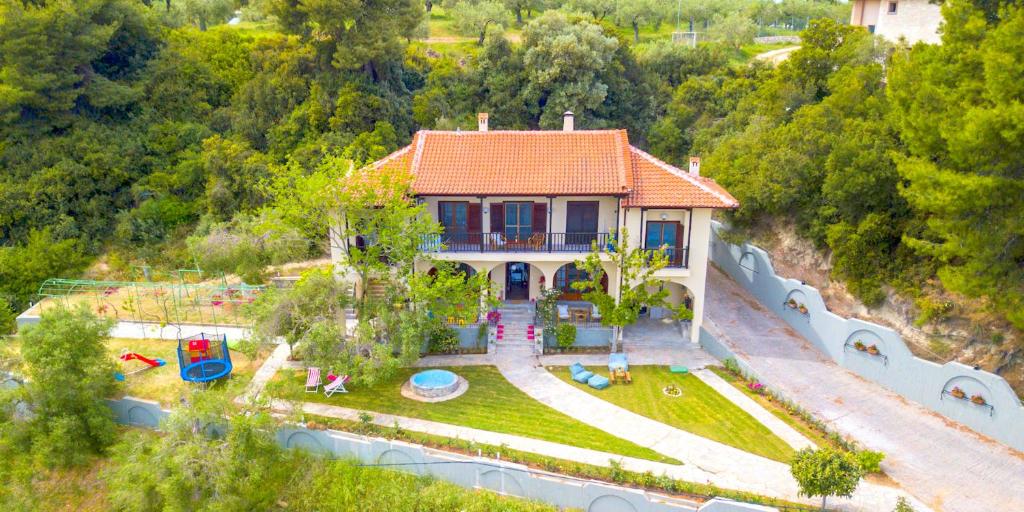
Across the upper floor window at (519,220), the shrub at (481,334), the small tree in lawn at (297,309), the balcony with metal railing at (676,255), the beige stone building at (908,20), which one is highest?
the beige stone building at (908,20)

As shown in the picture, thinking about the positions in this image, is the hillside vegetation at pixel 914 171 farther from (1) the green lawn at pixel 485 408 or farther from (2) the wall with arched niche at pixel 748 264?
(1) the green lawn at pixel 485 408

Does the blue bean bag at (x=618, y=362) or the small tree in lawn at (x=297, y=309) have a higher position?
the small tree in lawn at (x=297, y=309)

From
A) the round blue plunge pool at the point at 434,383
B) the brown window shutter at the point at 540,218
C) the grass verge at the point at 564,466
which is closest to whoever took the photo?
the grass verge at the point at 564,466

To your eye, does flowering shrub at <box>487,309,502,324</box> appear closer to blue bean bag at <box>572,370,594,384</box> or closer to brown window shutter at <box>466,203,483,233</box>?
brown window shutter at <box>466,203,483,233</box>

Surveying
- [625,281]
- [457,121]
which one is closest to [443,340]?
[625,281]

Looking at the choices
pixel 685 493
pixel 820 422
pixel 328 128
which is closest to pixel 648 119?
pixel 328 128

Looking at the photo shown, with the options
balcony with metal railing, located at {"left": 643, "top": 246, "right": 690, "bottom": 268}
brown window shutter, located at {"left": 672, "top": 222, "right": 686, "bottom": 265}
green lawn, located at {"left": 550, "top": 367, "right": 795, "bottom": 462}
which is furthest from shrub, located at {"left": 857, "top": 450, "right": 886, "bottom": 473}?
brown window shutter, located at {"left": 672, "top": 222, "right": 686, "bottom": 265}

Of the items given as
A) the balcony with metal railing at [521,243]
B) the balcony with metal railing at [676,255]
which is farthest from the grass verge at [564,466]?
the balcony with metal railing at [676,255]
